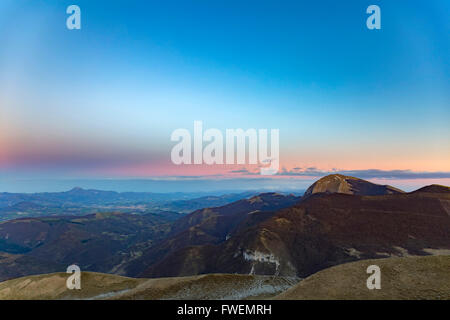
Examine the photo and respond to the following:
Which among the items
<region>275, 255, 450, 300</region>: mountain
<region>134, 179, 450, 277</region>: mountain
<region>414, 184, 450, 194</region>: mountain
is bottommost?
<region>134, 179, 450, 277</region>: mountain

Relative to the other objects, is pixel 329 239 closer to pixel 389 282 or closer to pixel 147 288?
pixel 389 282

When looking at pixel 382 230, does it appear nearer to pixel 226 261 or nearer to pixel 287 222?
pixel 287 222

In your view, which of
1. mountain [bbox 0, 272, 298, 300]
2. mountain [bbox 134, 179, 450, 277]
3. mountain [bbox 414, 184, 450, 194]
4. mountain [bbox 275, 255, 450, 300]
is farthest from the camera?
mountain [bbox 414, 184, 450, 194]

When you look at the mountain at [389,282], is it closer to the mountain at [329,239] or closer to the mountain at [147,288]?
the mountain at [147,288]

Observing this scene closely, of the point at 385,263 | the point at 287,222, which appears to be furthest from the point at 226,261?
the point at 385,263

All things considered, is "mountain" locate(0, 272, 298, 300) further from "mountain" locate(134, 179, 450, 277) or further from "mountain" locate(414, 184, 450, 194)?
"mountain" locate(414, 184, 450, 194)

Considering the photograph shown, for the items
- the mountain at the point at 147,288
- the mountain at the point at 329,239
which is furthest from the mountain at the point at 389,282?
the mountain at the point at 329,239

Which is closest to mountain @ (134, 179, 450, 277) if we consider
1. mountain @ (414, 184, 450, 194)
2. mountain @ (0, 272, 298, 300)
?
mountain @ (414, 184, 450, 194)
